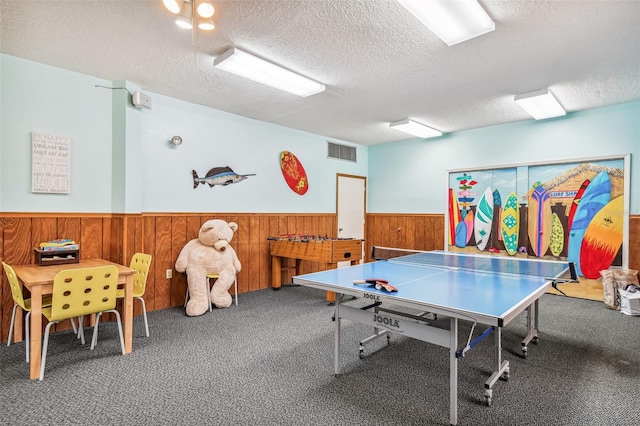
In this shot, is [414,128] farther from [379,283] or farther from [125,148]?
[125,148]

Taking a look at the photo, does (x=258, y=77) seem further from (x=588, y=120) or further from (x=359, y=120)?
(x=588, y=120)

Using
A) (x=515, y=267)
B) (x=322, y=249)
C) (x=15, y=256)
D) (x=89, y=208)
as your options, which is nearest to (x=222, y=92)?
(x=89, y=208)

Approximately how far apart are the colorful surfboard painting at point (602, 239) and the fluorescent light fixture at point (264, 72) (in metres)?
4.25

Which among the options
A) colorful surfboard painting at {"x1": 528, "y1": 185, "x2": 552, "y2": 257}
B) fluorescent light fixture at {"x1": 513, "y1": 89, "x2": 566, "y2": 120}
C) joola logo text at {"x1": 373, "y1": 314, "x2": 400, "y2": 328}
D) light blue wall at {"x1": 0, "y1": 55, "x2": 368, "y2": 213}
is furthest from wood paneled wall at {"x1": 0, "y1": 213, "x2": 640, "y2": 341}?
joola logo text at {"x1": 373, "y1": 314, "x2": 400, "y2": 328}

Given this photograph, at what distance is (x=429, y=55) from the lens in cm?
313

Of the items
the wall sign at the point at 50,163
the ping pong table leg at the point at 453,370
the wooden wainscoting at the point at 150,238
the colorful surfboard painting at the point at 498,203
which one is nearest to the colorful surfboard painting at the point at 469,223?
the colorful surfboard painting at the point at 498,203

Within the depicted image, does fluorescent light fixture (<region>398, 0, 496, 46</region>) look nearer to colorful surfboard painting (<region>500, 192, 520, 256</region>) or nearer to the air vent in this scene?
colorful surfboard painting (<region>500, 192, 520, 256</region>)

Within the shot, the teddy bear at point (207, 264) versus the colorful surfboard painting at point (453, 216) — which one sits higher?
the colorful surfboard painting at point (453, 216)

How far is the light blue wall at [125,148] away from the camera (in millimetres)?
3279

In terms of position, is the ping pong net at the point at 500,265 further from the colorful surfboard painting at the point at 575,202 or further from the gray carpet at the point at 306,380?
the colorful surfboard painting at the point at 575,202

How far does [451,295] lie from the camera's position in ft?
6.83

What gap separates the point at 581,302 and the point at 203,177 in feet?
18.1

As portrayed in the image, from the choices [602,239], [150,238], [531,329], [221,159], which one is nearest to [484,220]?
[602,239]

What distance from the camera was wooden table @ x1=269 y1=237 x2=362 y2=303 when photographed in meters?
4.59
